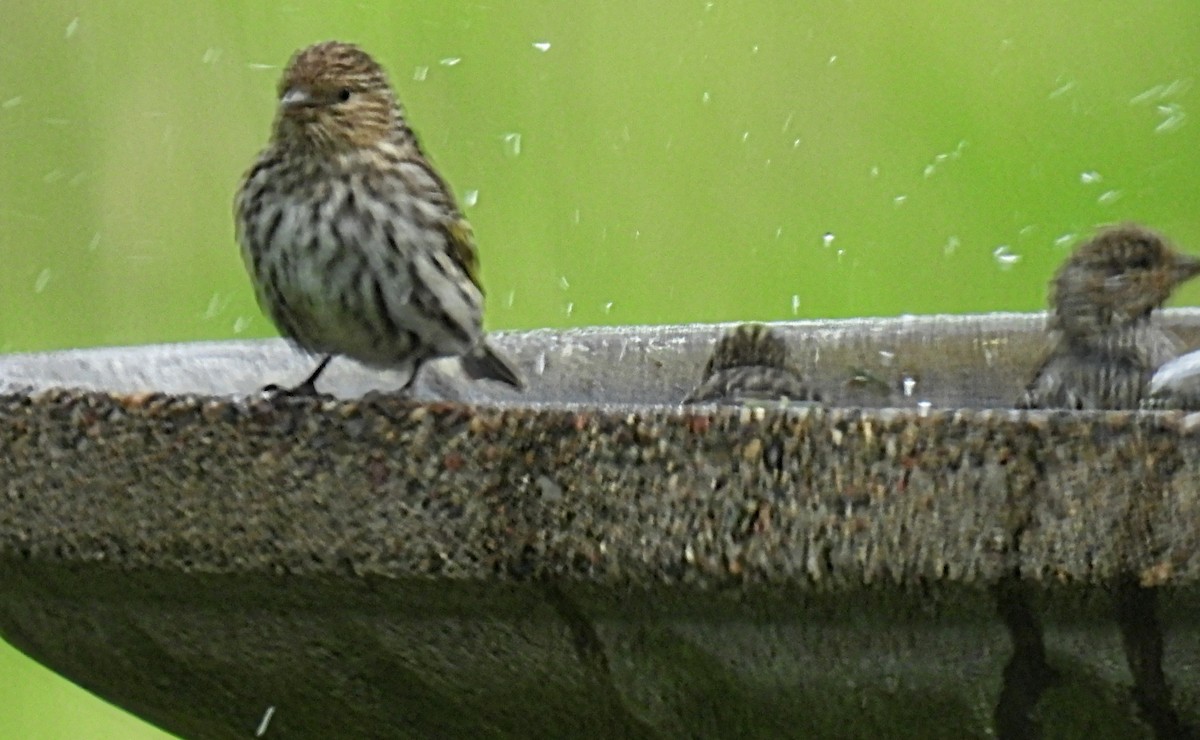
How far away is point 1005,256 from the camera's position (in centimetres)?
652

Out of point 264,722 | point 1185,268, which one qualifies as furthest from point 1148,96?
point 264,722

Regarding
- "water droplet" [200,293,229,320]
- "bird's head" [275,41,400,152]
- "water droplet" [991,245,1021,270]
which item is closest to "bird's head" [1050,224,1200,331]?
"bird's head" [275,41,400,152]

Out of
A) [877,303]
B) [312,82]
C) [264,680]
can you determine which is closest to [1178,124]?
[877,303]

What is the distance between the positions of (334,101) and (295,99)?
7cm

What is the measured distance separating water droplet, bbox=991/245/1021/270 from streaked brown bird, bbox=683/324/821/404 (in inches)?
134

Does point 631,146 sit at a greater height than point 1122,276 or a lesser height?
greater

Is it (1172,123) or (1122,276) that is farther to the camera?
(1172,123)

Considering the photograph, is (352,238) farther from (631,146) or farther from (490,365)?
(631,146)

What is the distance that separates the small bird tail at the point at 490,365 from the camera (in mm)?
3619

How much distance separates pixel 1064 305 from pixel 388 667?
1644mm

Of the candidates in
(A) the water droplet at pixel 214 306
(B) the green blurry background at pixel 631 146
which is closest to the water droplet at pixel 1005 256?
(B) the green blurry background at pixel 631 146

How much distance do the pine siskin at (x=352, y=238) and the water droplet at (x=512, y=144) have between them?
295 centimetres

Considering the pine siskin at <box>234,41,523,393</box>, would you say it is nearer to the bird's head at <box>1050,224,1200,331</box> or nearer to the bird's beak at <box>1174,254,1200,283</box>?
the bird's head at <box>1050,224,1200,331</box>

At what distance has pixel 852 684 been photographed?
2121 mm
